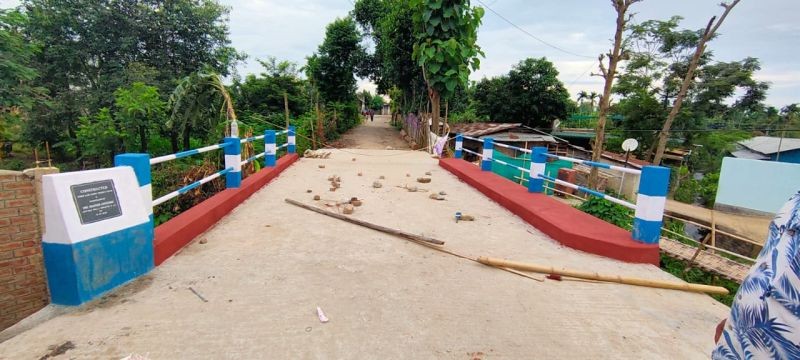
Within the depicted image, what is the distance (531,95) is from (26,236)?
28504 millimetres

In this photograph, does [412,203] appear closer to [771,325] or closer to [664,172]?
[664,172]

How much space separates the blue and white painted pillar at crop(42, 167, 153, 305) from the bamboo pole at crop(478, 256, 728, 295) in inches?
104

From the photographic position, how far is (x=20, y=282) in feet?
12.1

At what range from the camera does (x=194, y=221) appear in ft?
11.9

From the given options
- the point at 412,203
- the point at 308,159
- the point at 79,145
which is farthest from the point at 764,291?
the point at 79,145

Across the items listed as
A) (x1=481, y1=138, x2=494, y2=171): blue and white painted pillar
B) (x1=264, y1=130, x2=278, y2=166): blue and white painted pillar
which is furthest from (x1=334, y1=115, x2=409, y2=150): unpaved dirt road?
(x1=264, y1=130, x2=278, y2=166): blue and white painted pillar

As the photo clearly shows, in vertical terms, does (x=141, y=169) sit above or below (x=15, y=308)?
above

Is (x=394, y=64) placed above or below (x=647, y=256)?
above

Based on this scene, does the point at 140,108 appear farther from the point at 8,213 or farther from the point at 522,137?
the point at 522,137

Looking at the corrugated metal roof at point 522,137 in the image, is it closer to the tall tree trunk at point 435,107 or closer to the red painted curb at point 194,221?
the tall tree trunk at point 435,107

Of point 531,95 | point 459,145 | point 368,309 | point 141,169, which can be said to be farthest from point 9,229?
point 531,95

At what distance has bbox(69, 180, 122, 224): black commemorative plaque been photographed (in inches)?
92.6

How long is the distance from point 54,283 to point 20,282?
7.08ft

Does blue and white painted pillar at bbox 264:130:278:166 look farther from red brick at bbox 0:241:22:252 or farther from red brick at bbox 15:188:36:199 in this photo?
red brick at bbox 0:241:22:252
